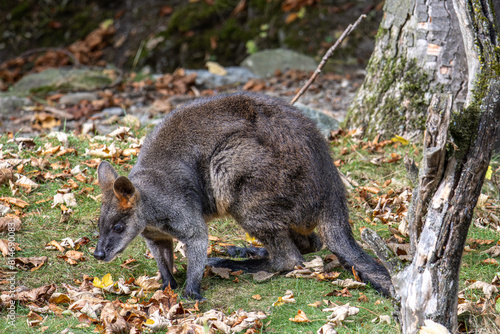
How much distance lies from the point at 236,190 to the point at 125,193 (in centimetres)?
90

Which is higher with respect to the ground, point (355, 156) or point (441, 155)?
point (441, 155)

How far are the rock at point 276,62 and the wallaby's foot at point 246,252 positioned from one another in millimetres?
6275

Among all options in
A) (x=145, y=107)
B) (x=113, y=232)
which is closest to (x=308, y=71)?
(x=145, y=107)

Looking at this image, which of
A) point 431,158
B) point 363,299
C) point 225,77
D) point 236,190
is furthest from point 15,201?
point 225,77

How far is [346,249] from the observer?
4.30 metres

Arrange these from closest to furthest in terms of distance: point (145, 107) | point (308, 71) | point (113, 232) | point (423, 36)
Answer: point (113, 232)
point (423, 36)
point (145, 107)
point (308, 71)

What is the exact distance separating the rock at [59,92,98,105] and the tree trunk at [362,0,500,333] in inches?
298

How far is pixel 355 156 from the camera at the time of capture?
19.9ft

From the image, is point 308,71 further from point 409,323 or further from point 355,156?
point 409,323

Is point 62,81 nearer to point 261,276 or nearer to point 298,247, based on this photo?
point 298,247

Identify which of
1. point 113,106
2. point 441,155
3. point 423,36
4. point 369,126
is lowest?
point 113,106

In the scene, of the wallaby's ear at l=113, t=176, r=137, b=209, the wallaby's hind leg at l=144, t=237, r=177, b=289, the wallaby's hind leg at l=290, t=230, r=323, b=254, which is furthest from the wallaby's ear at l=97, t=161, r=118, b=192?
the wallaby's hind leg at l=290, t=230, r=323, b=254

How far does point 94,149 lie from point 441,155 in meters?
4.18

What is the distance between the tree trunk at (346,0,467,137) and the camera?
5.64 metres
